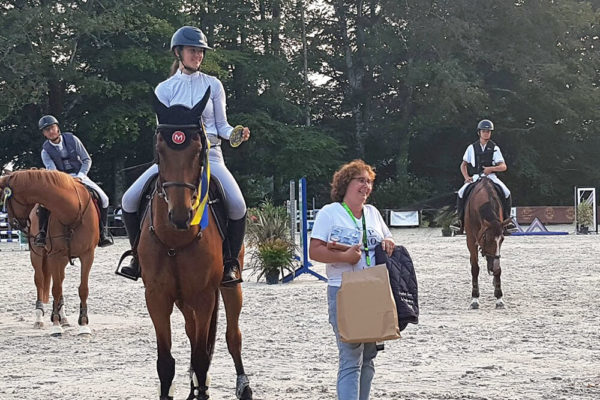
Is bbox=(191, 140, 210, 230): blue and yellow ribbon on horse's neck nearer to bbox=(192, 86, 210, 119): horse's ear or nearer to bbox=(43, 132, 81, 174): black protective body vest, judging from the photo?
bbox=(192, 86, 210, 119): horse's ear

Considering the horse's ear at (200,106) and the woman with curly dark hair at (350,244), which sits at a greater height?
the horse's ear at (200,106)

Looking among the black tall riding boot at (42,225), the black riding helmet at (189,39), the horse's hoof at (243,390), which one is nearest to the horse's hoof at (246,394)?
the horse's hoof at (243,390)

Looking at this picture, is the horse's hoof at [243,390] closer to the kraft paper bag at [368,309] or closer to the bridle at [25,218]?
the kraft paper bag at [368,309]

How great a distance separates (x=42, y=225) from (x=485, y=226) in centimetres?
626

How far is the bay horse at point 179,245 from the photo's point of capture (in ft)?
19.8

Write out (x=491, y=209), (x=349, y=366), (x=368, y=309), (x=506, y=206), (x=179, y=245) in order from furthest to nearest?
(x=506, y=206)
(x=491, y=209)
(x=179, y=245)
(x=349, y=366)
(x=368, y=309)

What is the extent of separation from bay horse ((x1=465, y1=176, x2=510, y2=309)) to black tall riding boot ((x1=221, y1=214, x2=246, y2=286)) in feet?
22.2

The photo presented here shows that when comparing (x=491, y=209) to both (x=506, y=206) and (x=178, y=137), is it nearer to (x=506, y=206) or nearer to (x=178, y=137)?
(x=506, y=206)

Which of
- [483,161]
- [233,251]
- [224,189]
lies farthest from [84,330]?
[483,161]

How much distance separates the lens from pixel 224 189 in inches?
274

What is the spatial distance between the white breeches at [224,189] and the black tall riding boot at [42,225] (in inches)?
177

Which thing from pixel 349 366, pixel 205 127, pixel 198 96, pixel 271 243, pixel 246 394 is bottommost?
pixel 246 394

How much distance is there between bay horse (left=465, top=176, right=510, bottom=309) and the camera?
13.3 m

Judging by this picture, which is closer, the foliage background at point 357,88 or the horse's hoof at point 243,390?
the horse's hoof at point 243,390
